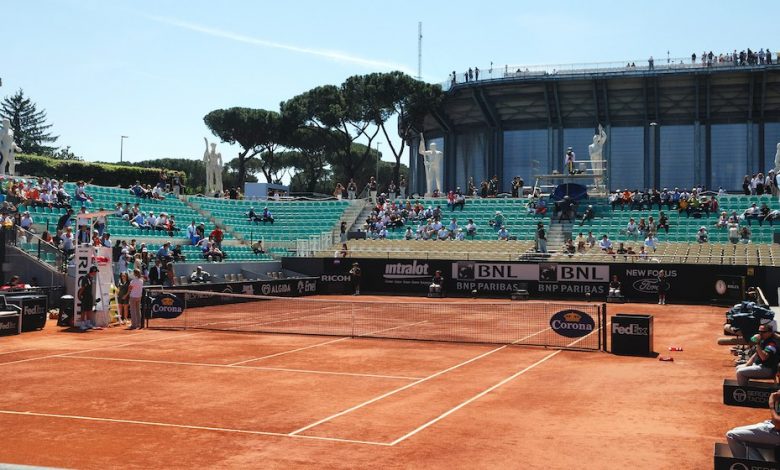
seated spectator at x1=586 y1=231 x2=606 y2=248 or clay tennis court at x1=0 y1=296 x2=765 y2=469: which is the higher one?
seated spectator at x1=586 y1=231 x2=606 y2=248

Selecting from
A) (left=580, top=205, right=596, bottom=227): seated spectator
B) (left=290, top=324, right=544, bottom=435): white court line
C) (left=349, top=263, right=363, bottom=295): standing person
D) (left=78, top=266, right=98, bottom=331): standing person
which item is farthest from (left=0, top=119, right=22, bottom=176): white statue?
(left=580, top=205, right=596, bottom=227): seated spectator

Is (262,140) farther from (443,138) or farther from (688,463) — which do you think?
(688,463)

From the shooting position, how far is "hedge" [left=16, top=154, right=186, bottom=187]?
72.4 metres

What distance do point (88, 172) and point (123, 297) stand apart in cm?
4981

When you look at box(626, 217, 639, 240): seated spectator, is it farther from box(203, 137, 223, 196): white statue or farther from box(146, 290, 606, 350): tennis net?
box(203, 137, 223, 196): white statue

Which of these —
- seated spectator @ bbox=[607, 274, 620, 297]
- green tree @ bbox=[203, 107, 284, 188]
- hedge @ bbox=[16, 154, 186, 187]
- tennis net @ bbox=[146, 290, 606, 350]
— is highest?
green tree @ bbox=[203, 107, 284, 188]

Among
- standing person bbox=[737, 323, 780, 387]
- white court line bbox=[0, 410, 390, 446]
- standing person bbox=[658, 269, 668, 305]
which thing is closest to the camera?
white court line bbox=[0, 410, 390, 446]

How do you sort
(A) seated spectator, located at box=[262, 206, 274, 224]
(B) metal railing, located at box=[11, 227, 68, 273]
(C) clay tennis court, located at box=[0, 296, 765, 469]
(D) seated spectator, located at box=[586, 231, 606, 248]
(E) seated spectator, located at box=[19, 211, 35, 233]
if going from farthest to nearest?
1. (A) seated spectator, located at box=[262, 206, 274, 224]
2. (D) seated spectator, located at box=[586, 231, 606, 248]
3. (E) seated spectator, located at box=[19, 211, 35, 233]
4. (B) metal railing, located at box=[11, 227, 68, 273]
5. (C) clay tennis court, located at box=[0, 296, 765, 469]

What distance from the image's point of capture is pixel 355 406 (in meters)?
14.0

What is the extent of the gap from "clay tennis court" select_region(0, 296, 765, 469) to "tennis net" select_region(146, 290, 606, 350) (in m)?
1.48

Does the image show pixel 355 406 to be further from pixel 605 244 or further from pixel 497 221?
pixel 497 221

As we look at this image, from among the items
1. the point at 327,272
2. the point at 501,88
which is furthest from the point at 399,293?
the point at 501,88

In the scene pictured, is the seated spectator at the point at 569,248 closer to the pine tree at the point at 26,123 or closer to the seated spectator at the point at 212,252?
the seated spectator at the point at 212,252

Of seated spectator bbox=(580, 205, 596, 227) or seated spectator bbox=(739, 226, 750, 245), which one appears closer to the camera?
seated spectator bbox=(739, 226, 750, 245)
